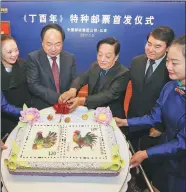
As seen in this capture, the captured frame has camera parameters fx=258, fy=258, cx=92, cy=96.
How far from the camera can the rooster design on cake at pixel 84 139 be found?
5.26ft

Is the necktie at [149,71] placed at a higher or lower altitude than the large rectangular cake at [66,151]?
higher

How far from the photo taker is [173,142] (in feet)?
4.97

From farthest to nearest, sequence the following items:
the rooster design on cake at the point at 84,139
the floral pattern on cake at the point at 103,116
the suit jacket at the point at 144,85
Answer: the suit jacket at the point at 144,85, the floral pattern on cake at the point at 103,116, the rooster design on cake at the point at 84,139

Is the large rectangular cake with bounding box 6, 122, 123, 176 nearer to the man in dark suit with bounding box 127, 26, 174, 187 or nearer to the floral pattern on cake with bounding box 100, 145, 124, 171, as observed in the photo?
the floral pattern on cake with bounding box 100, 145, 124, 171

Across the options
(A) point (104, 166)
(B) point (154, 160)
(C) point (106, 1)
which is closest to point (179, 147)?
(B) point (154, 160)

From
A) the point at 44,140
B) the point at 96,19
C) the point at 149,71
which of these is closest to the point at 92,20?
the point at 96,19

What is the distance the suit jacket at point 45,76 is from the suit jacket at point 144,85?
0.52 meters

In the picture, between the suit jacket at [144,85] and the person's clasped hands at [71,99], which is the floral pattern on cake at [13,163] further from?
the suit jacket at [144,85]

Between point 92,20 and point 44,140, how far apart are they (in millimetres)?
957

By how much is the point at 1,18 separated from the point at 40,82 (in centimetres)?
59

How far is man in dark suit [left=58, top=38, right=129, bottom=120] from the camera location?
211 cm

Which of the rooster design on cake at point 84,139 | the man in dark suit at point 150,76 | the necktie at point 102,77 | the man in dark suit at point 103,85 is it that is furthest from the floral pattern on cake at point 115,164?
the necktie at point 102,77

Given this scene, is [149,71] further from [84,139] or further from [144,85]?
[84,139]

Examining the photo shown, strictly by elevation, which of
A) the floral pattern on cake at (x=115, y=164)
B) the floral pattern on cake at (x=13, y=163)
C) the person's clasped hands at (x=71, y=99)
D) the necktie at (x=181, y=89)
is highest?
the necktie at (x=181, y=89)
